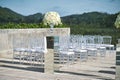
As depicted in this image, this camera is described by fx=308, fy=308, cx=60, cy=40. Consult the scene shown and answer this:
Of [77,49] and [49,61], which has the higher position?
[77,49]

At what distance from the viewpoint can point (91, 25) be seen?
16.0 m

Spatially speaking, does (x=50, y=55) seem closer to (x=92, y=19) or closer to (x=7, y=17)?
(x=92, y=19)

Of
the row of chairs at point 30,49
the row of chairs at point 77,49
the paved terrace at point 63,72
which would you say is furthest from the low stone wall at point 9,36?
the paved terrace at point 63,72

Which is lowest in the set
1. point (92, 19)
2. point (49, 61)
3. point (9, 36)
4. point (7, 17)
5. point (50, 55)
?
point (49, 61)

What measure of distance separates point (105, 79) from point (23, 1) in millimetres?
13993

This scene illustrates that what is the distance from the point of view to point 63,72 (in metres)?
8.48

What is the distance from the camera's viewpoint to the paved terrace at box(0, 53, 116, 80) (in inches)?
304

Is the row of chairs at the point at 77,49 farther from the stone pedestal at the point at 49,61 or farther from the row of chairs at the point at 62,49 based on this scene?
the stone pedestal at the point at 49,61

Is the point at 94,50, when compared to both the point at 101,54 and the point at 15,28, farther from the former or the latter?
the point at 15,28

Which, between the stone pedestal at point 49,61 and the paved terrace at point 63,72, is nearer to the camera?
the paved terrace at point 63,72

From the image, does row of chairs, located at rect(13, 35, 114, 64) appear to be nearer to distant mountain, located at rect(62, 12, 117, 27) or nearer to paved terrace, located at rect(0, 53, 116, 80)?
paved terrace, located at rect(0, 53, 116, 80)

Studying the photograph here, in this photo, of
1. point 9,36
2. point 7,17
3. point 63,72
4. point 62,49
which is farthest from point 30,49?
point 7,17

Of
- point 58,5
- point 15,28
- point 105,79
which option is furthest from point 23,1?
point 105,79

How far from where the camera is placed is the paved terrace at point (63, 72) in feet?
25.3
